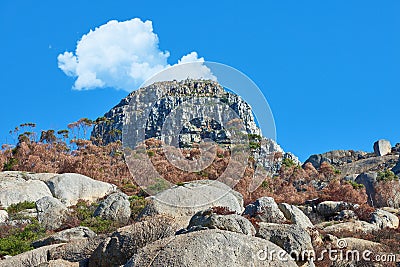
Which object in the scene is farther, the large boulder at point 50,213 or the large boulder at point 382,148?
the large boulder at point 382,148

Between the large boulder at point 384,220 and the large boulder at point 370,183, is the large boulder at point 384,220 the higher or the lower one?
the lower one

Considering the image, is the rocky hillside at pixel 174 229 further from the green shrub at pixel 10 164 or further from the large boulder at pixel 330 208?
the green shrub at pixel 10 164

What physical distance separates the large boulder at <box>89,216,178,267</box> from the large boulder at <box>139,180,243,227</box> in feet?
22.7

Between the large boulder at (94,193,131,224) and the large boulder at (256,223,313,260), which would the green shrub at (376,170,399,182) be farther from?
the large boulder at (256,223,313,260)

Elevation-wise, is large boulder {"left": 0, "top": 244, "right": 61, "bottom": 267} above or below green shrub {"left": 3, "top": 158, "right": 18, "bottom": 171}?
below

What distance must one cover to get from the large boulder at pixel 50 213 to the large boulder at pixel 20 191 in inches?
174

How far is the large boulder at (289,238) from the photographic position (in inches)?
429

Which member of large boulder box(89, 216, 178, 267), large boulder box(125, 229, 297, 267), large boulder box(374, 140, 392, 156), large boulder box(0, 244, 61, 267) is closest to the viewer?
large boulder box(125, 229, 297, 267)

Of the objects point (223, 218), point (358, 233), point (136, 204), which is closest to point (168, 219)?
point (223, 218)

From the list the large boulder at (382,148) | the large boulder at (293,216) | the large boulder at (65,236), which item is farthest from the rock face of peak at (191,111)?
the large boulder at (382,148)

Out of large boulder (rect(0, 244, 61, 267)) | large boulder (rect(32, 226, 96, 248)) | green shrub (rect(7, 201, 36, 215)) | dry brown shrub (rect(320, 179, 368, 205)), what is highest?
dry brown shrub (rect(320, 179, 368, 205))

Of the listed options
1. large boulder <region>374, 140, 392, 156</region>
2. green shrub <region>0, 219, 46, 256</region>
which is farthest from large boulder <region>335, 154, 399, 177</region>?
green shrub <region>0, 219, 46, 256</region>

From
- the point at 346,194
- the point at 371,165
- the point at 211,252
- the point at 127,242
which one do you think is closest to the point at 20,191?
the point at 127,242

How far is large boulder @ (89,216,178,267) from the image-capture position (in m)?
9.78
